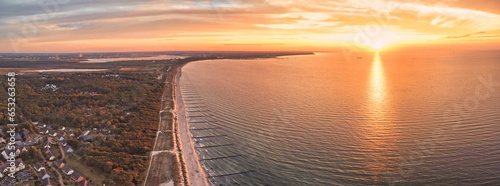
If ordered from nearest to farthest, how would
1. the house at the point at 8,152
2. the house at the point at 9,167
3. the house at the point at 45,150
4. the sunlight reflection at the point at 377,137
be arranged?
the house at the point at 9,167, the sunlight reflection at the point at 377,137, the house at the point at 8,152, the house at the point at 45,150

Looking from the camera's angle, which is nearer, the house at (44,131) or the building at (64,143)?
the building at (64,143)

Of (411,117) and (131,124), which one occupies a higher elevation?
(411,117)

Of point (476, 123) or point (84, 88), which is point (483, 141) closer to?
point (476, 123)

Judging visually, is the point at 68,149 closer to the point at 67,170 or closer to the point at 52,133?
the point at 67,170

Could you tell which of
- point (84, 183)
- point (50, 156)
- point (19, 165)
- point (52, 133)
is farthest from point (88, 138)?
point (84, 183)

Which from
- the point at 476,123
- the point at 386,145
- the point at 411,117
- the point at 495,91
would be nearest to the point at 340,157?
the point at 386,145

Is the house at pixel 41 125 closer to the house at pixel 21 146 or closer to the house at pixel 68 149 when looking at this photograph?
the house at pixel 21 146

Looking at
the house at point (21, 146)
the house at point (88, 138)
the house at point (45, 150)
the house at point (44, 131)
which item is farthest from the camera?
the house at point (44, 131)

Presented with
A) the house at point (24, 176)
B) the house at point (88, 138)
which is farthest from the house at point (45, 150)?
the house at point (24, 176)
